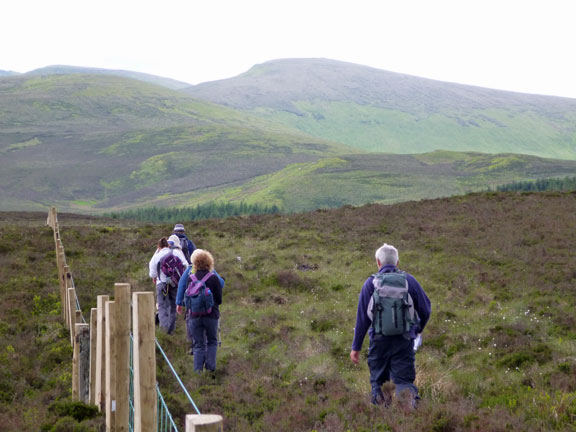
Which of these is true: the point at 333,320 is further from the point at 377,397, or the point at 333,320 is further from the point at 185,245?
the point at 377,397

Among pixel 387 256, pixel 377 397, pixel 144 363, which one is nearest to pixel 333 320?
pixel 377 397

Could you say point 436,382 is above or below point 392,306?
below

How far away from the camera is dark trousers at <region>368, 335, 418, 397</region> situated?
23.1ft

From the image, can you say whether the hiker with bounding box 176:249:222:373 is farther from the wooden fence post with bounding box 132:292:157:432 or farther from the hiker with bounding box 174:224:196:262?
the wooden fence post with bounding box 132:292:157:432

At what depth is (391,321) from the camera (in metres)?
6.84

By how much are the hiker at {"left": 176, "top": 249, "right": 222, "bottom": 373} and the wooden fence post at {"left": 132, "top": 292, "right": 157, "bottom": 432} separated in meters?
5.47

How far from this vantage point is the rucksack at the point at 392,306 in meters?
6.84

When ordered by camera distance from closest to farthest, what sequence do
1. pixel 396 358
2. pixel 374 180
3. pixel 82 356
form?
pixel 396 358, pixel 82 356, pixel 374 180

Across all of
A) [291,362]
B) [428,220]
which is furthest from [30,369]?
[428,220]

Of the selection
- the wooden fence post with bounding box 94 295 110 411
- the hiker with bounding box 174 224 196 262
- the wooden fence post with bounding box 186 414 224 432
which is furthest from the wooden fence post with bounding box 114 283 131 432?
the hiker with bounding box 174 224 196 262

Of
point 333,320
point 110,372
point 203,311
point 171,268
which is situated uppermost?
point 110,372

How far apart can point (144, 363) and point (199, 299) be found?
18.2 ft

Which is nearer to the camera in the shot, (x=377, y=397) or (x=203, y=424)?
(x=203, y=424)

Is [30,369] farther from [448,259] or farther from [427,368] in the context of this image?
[448,259]
